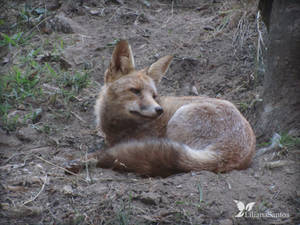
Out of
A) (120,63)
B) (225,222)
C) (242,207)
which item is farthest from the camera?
(120,63)

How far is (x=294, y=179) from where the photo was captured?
325 cm

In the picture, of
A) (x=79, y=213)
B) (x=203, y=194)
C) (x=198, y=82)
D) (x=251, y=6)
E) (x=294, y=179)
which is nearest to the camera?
(x=79, y=213)

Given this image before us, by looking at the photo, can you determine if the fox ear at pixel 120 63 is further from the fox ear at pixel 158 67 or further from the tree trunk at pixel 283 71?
the tree trunk at pixel 283 71

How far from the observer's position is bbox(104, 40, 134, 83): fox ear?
4.18 m

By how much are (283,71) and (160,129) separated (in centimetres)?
169

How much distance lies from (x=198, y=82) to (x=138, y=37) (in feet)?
5.56

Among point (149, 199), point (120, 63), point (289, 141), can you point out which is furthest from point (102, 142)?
point (289, 141)

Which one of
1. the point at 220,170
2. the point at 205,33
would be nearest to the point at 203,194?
the point at 220,170

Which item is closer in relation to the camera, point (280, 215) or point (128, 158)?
point (280, 215)

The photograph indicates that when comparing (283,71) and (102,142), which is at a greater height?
(283,71)

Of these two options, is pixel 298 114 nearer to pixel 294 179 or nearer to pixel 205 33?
pixel 294 179

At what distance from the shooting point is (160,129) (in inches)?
160

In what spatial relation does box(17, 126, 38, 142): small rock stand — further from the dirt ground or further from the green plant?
the green plant

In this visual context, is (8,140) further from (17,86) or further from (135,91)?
(135,91)
